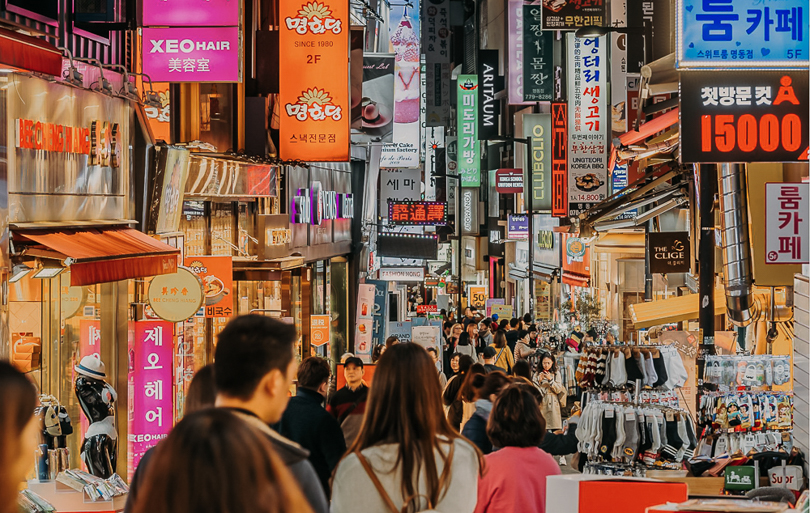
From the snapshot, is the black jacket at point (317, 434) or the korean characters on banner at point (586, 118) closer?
the black jacket at point (317, 434)

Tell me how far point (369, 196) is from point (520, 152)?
81.6ft

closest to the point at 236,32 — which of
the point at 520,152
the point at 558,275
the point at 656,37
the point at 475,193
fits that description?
the point at 656,37

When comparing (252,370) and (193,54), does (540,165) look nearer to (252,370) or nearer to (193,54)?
(193,54)

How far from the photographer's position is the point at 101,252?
953cm

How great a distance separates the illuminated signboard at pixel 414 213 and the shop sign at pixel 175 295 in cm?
2242

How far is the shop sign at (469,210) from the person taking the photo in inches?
2729

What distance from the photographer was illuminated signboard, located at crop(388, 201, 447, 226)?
34.7 m

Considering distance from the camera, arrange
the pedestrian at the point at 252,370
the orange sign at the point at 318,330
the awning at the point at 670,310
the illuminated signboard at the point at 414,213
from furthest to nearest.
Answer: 1. the illuminated signboard at the point at 414,213
2. the orange sign at the point at 318,330
3. the awning at the point at 670,310
4. the pedestrian at the point at 252,370

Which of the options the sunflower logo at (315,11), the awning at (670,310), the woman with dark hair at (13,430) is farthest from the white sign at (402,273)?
the woman with dark hair at (13,430)

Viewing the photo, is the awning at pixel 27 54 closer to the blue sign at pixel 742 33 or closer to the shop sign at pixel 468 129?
the blue sign at pixel 742 33

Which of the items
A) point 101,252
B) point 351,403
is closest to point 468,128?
point 101,252

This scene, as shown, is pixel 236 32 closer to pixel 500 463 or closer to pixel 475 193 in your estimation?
pixel 500 463

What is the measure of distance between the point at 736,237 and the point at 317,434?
6.74 meters

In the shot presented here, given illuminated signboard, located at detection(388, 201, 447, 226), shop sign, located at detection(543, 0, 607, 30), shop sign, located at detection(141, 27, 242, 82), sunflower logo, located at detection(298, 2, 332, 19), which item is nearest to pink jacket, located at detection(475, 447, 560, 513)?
shop sign, located at detection(141, 27, 242, 82)
